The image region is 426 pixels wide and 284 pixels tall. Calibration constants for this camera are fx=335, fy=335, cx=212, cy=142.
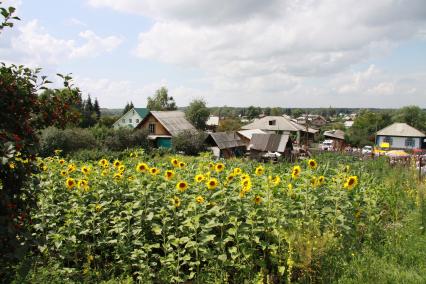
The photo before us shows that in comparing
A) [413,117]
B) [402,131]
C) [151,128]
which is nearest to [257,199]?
[151,128]

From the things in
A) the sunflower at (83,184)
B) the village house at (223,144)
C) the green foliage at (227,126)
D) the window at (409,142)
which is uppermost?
the sunflower at (83,184)

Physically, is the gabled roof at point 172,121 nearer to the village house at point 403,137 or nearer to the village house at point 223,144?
the village house at point 223,144

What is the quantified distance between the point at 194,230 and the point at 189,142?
27.4 meters

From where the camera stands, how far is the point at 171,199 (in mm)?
3807

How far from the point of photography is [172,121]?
1411 inches

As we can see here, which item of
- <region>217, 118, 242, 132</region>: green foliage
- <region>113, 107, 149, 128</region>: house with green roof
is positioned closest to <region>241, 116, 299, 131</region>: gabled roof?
<region>217, 118, 242, 132</region>: green foliage

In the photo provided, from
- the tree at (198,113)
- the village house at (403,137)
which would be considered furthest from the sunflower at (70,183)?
the village house at (403,137)

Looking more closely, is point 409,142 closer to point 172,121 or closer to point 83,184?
point 172,121

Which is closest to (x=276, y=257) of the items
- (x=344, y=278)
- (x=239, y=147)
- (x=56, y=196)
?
(x=344, y=278)

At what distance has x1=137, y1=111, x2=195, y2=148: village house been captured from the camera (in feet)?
112

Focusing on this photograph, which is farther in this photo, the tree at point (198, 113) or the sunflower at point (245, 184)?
the tree at point (198, 113)

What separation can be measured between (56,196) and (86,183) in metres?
0.49

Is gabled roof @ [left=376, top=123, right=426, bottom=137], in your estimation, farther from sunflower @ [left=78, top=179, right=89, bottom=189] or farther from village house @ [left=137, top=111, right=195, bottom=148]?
sunflower @ [left=78, top=179, right=89, bottom=189]

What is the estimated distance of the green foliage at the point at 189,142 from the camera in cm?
3081
